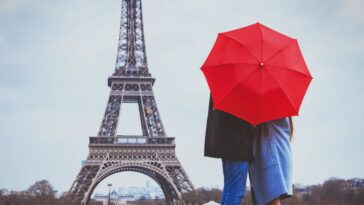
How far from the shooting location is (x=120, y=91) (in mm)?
41375

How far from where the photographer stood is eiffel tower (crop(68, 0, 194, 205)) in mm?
38281

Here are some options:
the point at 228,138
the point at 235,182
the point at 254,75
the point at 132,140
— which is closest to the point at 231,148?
the point at 228,138

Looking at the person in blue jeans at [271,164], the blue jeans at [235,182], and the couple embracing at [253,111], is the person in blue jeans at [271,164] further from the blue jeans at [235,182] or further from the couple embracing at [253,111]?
the blue jeans at [235,182]

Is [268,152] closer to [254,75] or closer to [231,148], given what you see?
[231,148]

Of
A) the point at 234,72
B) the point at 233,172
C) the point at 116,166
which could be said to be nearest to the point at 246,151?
the point at 233,172

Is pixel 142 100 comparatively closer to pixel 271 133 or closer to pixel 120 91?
pixel 120 91

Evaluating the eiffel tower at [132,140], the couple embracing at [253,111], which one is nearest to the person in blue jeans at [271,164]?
the couple embracing at [253,111]

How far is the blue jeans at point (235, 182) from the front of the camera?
359 centimetres

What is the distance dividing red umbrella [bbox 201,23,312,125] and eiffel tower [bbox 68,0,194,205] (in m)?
33.9

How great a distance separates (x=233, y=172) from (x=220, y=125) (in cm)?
37

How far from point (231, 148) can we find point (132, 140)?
37.2 metres

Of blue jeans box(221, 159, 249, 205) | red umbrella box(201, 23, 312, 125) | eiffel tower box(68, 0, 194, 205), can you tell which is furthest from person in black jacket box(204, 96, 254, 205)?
eiffel tower box(68, 0, 194, 205)

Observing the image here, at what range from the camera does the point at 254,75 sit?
12.5ft

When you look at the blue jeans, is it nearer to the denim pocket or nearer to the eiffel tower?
the denim pocket
